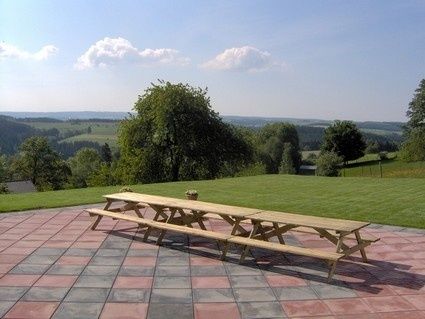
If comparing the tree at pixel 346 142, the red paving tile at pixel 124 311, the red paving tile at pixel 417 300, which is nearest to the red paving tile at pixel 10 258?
the red paving tile at pixel 124 311

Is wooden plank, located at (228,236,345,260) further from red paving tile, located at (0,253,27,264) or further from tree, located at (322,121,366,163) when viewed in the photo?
tree, located at (322,121,366,163)

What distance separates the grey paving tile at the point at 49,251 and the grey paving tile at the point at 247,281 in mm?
2921

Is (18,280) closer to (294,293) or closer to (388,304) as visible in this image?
(294,293)

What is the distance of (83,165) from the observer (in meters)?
72.3

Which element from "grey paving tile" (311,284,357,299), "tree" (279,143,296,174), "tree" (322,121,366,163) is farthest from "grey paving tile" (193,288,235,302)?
"tree" (279,143,296,174)

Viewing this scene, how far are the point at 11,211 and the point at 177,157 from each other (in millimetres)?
20724

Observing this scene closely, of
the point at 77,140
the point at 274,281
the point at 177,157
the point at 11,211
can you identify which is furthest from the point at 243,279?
the point at 77,140

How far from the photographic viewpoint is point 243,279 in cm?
569

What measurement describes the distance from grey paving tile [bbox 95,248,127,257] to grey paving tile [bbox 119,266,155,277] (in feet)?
2.37

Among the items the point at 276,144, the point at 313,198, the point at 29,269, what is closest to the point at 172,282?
the point at 29,269

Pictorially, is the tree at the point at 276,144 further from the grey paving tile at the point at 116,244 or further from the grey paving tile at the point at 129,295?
the grey paving tile at the point at 129,295

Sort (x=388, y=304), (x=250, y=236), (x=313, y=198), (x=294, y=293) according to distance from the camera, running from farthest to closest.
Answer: (x=313, y=198), (x=250, y=236), (x=294, y=293), (x=388, y=304)

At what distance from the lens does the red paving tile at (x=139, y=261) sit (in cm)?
633

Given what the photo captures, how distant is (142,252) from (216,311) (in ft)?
8.69
